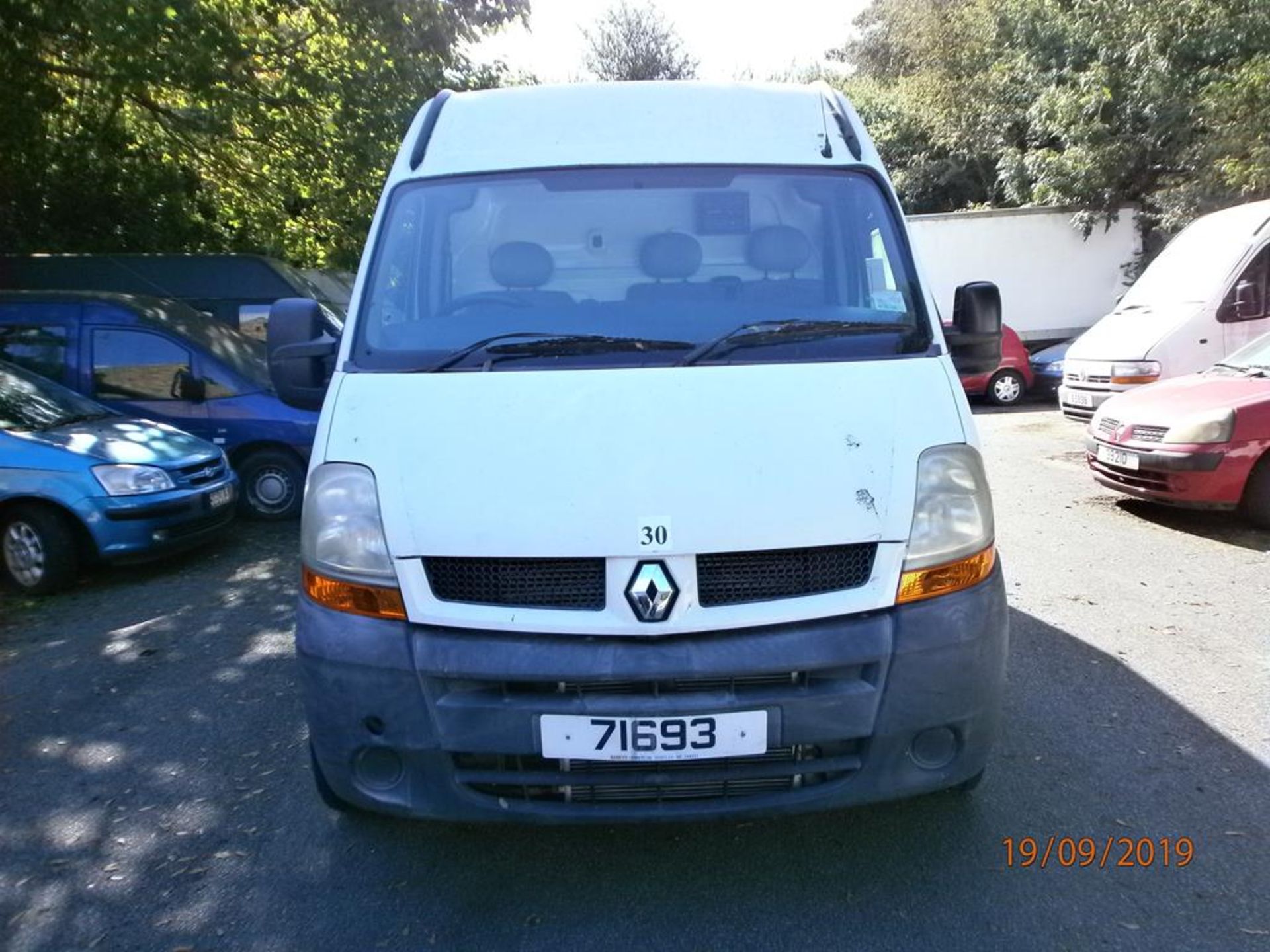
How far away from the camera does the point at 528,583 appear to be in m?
2.77

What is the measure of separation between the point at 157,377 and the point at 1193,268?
988 centimetres

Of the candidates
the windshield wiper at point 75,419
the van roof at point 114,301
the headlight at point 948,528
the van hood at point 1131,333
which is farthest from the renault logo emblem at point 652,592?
the van hood at point 1131,333

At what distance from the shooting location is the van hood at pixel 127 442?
22.3 feet

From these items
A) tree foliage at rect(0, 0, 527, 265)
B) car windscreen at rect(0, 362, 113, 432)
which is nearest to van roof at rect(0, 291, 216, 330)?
car windscreen at rect(0, 362, 113, 432)

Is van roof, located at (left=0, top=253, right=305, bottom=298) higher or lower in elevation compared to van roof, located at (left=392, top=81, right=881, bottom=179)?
lower

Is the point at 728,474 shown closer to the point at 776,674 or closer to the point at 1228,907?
the point at 776,674

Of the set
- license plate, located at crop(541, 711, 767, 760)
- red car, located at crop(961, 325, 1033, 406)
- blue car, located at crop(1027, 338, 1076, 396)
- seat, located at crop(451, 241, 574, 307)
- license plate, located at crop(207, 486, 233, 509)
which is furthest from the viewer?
blue car, located at crop(1027, 338, 1076, 396)

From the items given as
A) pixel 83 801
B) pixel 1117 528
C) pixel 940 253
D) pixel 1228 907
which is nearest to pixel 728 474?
pixel 1228 907

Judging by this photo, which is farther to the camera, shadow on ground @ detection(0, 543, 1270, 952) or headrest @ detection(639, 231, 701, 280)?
headrest @ detection(639, 231, 701, 280)

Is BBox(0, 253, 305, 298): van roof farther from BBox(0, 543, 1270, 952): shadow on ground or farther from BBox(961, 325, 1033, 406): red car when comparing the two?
BBox(961, 325, 1033, 406): red car

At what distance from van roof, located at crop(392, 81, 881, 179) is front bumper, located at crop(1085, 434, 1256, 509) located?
4271 mm

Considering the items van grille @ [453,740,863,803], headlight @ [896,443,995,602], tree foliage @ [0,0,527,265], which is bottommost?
van grille @ [453,740,863,803]

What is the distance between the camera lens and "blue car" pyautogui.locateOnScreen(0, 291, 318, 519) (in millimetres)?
8484

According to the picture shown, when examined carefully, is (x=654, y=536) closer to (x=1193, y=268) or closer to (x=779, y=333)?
(x=779, y=333)
